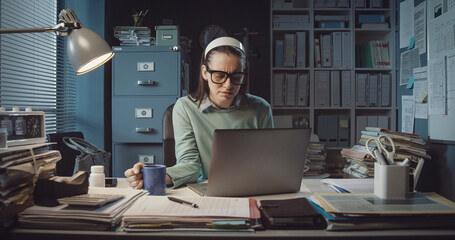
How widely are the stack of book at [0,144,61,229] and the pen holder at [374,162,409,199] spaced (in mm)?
894

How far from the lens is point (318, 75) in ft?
10.9

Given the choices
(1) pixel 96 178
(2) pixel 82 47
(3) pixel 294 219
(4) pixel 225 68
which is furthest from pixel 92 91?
(3) pixel 294 219

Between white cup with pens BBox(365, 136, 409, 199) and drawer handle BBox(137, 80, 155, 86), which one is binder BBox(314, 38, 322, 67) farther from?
white cup with pens BBox(365, 136, 409, 199)

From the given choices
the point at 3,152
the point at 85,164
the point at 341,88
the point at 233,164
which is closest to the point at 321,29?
the point at 341,88

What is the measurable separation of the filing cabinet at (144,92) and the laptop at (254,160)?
166 cm

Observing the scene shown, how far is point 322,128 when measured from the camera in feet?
10.9

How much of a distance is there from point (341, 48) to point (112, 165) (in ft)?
7.98

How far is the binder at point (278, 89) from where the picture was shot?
3.33m

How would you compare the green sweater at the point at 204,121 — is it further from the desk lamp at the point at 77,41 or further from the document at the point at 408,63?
the document at the point at 408,63

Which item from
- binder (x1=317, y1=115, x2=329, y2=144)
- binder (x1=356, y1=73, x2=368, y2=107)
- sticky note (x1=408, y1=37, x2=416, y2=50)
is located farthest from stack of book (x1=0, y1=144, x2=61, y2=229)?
binder (x1=356, y1=73, x2=368, y2=107)

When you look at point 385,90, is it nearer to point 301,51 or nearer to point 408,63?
point 301,51

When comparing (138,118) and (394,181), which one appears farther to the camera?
(138,118)

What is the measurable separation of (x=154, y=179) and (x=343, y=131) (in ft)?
8.87

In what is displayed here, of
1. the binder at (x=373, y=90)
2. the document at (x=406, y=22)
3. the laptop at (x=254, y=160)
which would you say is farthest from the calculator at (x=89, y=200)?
the binder at (x=373, y=90)
